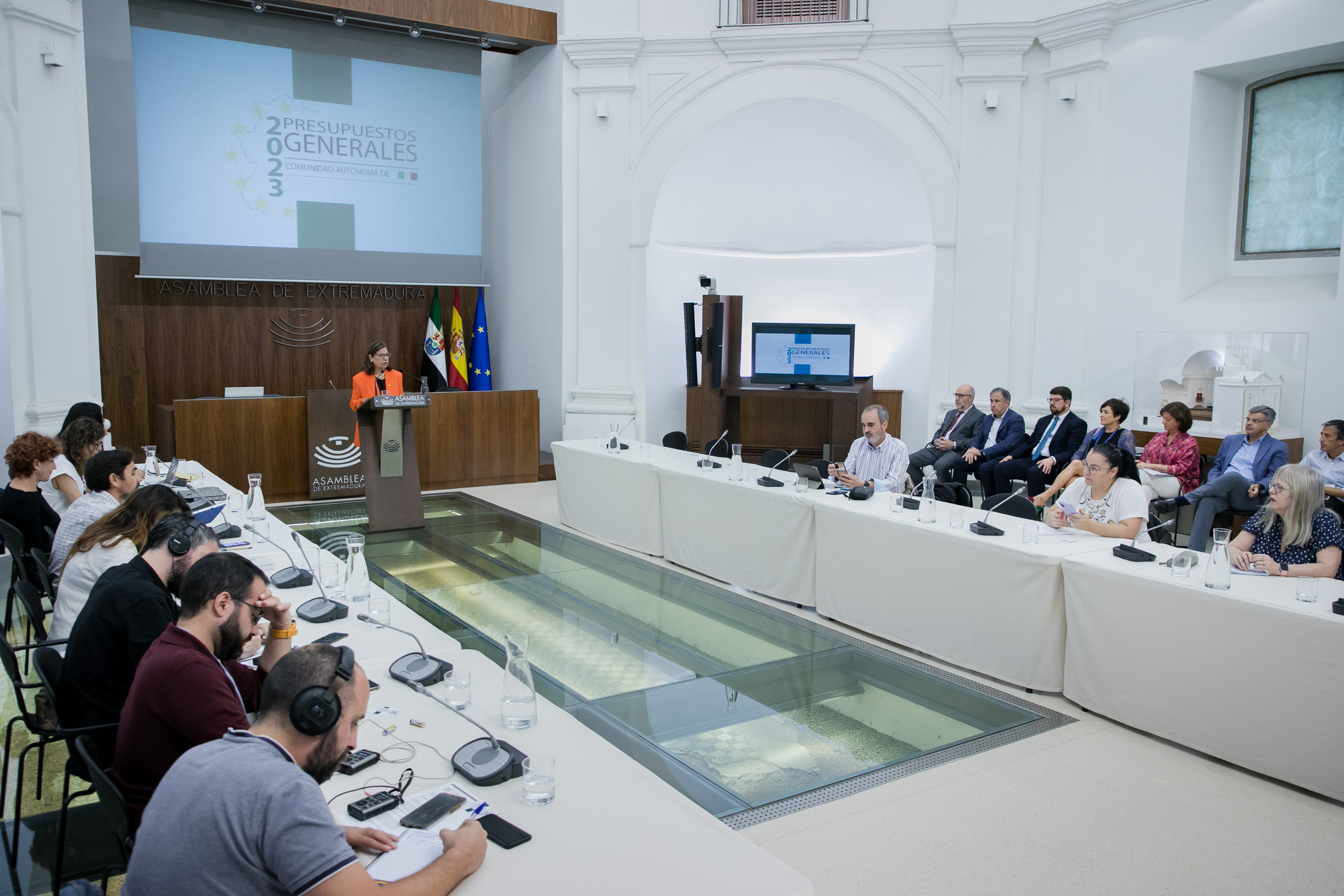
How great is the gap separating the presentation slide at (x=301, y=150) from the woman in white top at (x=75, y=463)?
14.3 feet

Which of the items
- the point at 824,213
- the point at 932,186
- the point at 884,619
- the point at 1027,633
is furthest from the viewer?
the point at 824,213

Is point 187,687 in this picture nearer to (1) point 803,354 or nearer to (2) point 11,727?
(2) point 11,727

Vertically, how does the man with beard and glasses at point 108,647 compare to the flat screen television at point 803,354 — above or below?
below

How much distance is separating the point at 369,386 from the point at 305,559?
378cm

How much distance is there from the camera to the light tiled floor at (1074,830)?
2.85 meters

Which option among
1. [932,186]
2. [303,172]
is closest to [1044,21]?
[932,186]

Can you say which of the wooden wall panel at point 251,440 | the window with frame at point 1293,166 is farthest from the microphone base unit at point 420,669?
the window with frame at point 1293,166

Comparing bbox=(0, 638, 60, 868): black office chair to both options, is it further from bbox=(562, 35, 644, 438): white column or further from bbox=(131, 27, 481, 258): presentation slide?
bbox=(562, 35, 644, 438): white column

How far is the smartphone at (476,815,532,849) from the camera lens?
1867mm

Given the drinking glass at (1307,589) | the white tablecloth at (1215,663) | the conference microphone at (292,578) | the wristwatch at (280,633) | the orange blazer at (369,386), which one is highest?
the orange blazer at (369,386)

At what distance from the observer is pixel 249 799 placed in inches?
61.0

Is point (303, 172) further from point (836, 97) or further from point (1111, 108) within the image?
point (1111, 108)

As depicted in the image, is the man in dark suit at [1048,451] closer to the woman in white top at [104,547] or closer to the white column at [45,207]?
the woman in white top at [104,547]

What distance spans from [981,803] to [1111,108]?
23.1 ft
